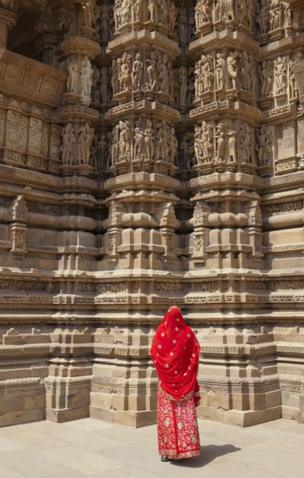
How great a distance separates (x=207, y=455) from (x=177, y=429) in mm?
794

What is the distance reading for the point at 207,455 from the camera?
8891mm

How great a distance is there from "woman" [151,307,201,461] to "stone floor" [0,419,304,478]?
11.0 inches

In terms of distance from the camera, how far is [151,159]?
12.9 metres

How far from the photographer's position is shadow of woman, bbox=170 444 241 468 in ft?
27.7

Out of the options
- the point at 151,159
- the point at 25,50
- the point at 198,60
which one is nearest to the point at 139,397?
the point at 151,159

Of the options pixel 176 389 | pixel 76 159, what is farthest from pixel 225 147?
pixel 176 389

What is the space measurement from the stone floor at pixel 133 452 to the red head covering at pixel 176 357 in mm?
1122

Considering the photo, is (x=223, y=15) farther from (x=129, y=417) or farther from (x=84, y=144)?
(x=129, y=417)

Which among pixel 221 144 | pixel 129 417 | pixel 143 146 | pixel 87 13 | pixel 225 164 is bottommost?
pixel 129 417

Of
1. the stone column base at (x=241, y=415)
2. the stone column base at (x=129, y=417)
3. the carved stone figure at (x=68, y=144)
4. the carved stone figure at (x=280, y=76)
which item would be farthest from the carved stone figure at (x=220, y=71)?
the stone column base at (x=129, y=417)

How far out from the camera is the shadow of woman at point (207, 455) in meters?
8.43

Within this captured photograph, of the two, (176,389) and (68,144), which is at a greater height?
(68,144)

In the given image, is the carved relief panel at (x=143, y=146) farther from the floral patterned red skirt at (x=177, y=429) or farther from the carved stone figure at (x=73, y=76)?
the floral patterned red skirt at (x=177, y=429)

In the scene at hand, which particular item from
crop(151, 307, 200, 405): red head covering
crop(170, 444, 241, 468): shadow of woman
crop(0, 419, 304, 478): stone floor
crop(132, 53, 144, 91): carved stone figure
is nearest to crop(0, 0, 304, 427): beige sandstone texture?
crop(132, 53, 144, 91): carved stone figure
